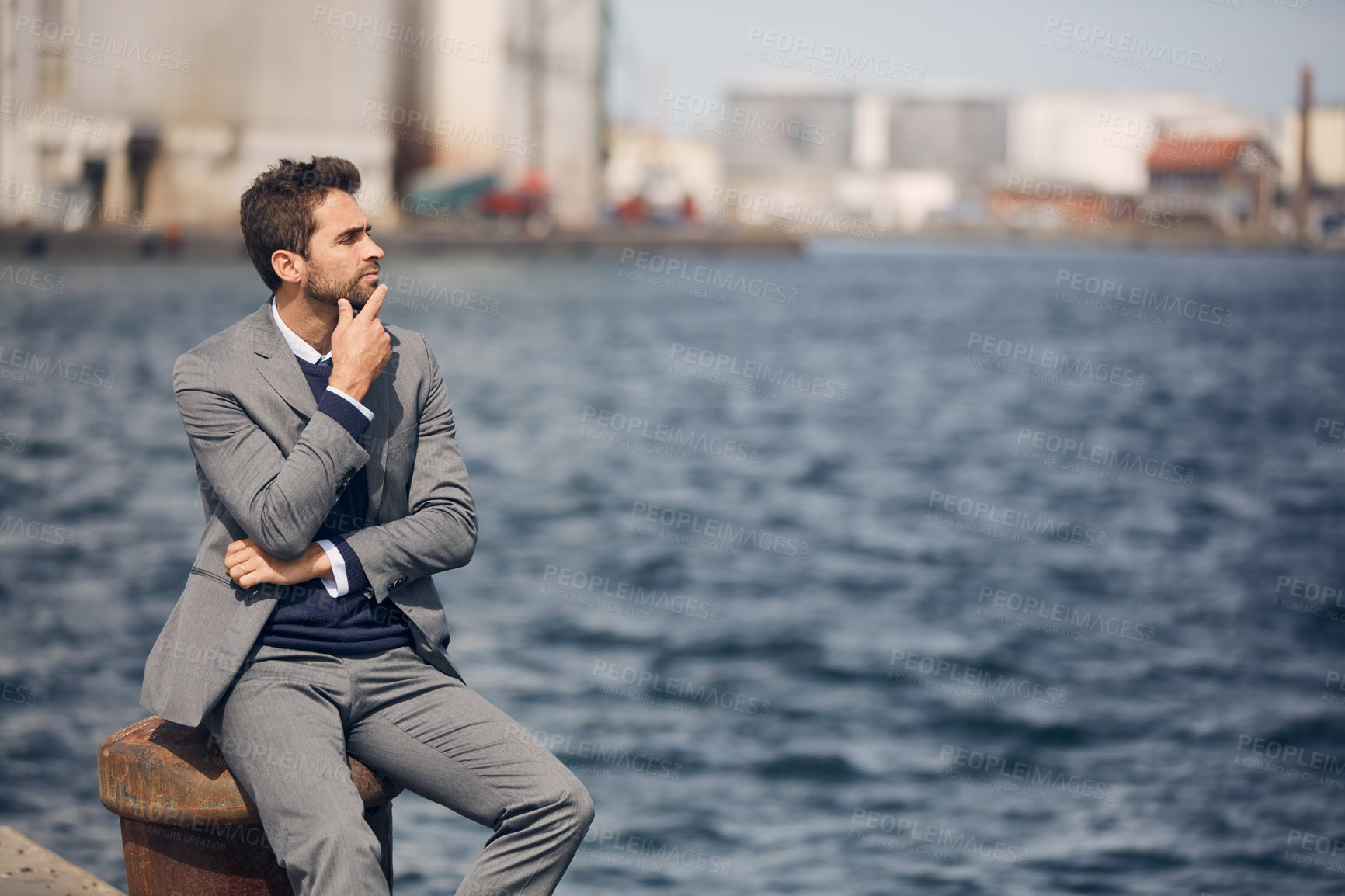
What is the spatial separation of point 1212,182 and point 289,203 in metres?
157

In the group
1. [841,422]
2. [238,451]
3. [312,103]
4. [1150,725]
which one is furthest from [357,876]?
[312,103]

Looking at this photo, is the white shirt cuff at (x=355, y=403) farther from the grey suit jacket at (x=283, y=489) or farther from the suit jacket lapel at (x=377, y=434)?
the suit jacket lapel at (x=377, y=434)

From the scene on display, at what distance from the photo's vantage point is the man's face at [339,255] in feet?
10.6

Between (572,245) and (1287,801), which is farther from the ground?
(572,245)

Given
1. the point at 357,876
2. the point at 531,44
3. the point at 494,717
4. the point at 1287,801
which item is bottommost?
the point at 1287,801

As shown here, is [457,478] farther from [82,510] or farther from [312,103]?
[312,103]

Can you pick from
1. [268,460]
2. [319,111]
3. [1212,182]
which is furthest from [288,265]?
[1212,182]

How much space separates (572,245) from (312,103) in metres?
19.5

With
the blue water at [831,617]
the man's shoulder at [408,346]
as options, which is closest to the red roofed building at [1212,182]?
the blue water at [831,617]

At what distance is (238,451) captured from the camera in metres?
3.16

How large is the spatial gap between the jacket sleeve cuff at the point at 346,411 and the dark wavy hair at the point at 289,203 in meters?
0.35

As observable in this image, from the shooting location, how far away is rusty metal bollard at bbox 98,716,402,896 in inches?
127

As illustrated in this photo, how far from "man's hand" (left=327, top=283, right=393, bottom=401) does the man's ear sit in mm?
179

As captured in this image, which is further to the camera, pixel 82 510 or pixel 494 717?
pixel 82 510
